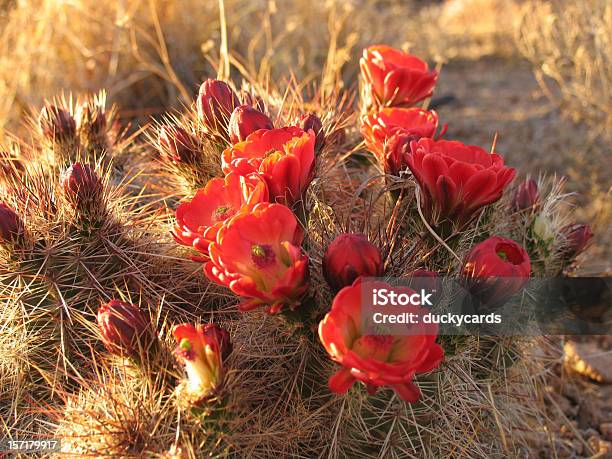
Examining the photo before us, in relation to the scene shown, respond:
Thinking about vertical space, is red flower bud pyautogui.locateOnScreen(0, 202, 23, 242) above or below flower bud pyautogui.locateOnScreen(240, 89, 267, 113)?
below

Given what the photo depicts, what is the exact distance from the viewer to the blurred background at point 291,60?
347 cm

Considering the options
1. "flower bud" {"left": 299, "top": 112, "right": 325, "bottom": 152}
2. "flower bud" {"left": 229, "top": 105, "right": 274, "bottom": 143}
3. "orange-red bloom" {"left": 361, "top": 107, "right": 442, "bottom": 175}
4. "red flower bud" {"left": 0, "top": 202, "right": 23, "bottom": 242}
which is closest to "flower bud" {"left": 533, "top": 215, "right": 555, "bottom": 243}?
"orange-red bloom" {"left": 361, "top": 107, "right": 442, "bottom": 175}

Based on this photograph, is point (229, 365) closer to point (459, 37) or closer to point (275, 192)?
point (275, 192)

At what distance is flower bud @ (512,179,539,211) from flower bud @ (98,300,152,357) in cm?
111

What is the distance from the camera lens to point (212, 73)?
13.5ft

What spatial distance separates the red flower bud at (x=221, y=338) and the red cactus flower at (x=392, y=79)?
88 cm

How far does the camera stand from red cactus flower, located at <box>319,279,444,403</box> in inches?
39.4

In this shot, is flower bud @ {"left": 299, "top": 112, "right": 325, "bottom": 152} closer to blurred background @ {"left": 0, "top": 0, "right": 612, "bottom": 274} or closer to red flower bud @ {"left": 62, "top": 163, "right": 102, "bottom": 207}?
red flower bud @ {"left": 62, "top": 163, "right": 102, "bottom": 207}

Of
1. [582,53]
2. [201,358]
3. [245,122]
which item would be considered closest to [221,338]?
[201,358]

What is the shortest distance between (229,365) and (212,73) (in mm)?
3184

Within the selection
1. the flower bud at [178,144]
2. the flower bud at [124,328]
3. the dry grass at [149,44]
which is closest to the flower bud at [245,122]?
the flower bud at [178,144]

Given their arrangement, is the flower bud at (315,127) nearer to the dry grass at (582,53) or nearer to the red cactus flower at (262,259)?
the red cactus flower at (262,259)

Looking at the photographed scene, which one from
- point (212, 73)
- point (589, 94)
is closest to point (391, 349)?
point (589, 94)

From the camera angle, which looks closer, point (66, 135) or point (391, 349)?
point (391, 349)
